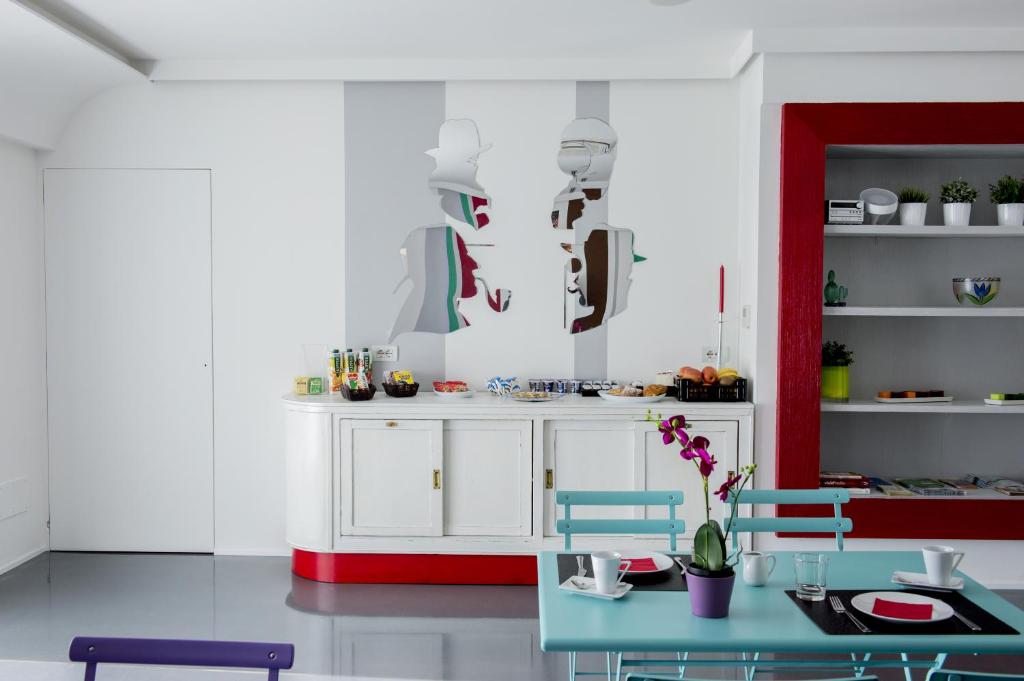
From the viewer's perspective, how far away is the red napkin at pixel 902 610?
208 cm

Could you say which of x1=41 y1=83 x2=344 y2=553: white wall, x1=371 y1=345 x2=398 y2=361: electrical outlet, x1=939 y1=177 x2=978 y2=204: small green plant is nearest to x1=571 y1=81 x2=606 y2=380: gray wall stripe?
x1=371 y1=345 x2=398 y2=361: electrical outlet

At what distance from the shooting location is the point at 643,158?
4.76 m

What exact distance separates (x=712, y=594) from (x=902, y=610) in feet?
1.69

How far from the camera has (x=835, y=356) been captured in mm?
4395

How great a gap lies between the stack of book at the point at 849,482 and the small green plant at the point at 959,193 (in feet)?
5.15

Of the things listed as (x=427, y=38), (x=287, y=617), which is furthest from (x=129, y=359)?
(x=427, y=38)

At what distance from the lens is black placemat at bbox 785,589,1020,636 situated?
1989 mm

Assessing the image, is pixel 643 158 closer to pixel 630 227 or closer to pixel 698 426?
pixel 630 227

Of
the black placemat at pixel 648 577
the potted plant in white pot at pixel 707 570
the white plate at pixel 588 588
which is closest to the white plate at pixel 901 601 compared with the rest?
the potted plant in white pot at pixel 707 570

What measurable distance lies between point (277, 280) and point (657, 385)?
2.35m

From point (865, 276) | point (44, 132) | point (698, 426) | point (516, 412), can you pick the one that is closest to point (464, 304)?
point (516, 412)

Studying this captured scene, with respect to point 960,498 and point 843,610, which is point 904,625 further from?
point 960,498

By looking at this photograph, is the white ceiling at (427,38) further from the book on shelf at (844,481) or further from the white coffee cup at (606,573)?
the white coffee cup at (606,573)

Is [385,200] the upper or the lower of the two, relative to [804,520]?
upper
